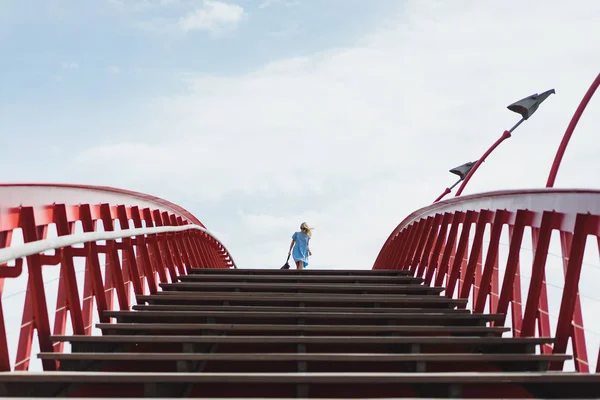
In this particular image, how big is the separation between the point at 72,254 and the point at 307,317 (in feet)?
6.37

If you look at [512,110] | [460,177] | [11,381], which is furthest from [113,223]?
[460,177]

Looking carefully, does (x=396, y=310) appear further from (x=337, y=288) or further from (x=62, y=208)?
(x=62, y=208)

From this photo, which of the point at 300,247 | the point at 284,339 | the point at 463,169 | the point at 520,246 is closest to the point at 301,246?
the point at 300,247

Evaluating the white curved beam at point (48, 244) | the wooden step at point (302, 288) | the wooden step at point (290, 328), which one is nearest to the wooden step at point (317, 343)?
the wooden step at point (290, 328)

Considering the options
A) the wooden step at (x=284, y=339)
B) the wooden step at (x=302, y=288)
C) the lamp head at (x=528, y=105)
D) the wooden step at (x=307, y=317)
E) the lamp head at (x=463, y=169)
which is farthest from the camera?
the lamp head at (x=463, y=169)

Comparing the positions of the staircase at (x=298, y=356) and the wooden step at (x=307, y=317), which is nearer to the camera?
the staircase at (x=298, y=356)

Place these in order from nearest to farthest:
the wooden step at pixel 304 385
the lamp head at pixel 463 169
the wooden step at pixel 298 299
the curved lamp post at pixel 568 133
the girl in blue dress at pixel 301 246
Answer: the wooden step at pixel 304 385 < the wooden step at pixel 298 299 < the curved lamp post at pixel 568 133 < the girl in blue dress at pixel 301 246 < the lamp head at pixel 463 169

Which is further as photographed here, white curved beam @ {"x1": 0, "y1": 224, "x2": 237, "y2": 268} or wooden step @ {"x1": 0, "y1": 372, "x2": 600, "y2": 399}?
wooden step @ {"x1": 0, "y1": 372, "x2": 600, "y2": 399}

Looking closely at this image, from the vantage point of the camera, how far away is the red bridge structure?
14.9ft

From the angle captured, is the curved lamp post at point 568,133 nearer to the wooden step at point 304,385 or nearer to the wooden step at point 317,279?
the wooden step at point 317,279

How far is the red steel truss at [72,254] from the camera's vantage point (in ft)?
16.7

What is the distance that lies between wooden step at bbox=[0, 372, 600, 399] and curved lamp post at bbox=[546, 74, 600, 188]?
528 cm

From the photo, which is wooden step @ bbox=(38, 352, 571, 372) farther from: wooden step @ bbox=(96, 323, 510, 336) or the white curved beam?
the white curved beam

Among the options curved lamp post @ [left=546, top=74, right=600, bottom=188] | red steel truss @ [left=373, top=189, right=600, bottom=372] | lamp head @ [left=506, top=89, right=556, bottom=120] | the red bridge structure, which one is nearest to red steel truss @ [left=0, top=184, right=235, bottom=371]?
the red bridge structure
